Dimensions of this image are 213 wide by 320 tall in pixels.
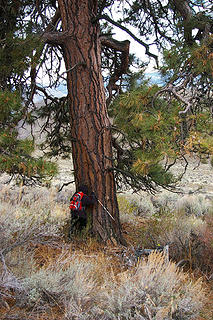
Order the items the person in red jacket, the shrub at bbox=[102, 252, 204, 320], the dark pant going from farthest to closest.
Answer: the dark pant, the person in red jacket, the shrub at bbox=[102, 252, 204, 320]

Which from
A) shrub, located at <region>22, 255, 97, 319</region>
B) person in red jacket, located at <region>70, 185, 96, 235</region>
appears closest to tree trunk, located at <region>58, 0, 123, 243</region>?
person in red jacket, located at <region>70, 185, 96, 235</region>

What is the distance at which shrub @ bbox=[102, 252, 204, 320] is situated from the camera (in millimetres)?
3012

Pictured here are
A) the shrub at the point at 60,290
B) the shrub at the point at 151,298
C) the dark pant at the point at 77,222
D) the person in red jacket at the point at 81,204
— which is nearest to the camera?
the shrub at the point at 151,298

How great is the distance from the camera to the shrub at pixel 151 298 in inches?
119

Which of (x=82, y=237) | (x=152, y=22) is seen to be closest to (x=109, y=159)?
(x=82, y=237)

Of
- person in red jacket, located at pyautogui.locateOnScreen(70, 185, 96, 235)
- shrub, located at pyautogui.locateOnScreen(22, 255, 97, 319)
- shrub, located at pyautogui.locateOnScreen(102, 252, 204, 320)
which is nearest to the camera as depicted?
shrub, located at pyautogui.locateOnScreen(102, 252, 204, 320)

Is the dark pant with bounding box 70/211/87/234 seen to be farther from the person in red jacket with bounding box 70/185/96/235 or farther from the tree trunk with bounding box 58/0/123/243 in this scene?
the tree trunk with bounding box 58/0/123/243

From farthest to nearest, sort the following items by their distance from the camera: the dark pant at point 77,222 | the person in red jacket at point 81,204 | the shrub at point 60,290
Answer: the dark pant at point 77,222
the person in red jacket at point 81,204
the shrub at point 60,290

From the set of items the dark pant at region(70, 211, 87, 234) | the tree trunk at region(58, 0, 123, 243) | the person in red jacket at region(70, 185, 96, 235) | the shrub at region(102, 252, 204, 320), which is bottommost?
the shrub at region(102, 252, 204, 320)

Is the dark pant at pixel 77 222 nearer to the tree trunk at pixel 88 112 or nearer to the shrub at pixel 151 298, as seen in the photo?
the tree trunk at pixel 88 112

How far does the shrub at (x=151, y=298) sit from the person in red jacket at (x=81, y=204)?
1.75 meters

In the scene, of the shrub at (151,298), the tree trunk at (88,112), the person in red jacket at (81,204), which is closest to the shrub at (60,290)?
the shrub at (151,298)

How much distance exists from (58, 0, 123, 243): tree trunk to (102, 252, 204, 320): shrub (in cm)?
187

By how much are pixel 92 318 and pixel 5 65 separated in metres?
3.55
